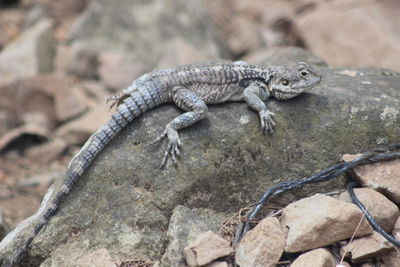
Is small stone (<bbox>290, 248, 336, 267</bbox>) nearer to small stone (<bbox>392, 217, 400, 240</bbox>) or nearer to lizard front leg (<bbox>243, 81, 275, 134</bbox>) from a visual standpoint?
small stone (<bbox>392, 217, 400, 240</bbox>)

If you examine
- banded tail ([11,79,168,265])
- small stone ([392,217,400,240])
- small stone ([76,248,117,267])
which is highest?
banded tail ([11,79,168,265])

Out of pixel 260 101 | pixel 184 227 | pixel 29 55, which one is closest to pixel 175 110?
pixel 260 101

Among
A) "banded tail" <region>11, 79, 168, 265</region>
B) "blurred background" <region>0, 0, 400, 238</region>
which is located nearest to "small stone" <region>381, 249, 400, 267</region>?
"banded tail" <region>11, 79, 168, 265</region>

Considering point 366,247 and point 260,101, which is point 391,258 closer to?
point 366,247

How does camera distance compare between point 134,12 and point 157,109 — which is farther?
point 134,12

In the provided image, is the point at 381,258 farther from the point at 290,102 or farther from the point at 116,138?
the point at 116,138

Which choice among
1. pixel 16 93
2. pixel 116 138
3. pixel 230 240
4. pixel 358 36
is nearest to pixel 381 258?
pixel 230 240
